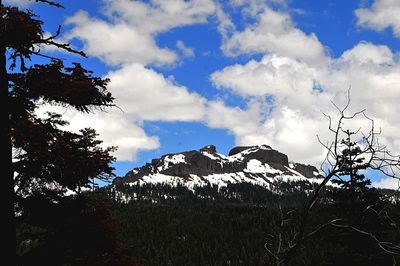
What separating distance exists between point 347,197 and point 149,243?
122973mm

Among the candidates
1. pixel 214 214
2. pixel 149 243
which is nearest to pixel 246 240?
pixel 149 243

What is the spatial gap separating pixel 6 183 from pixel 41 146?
4.20 ft

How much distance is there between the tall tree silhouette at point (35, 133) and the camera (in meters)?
7.96

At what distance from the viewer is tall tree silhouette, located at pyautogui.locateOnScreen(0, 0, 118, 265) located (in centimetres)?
796

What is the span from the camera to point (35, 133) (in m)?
8.76

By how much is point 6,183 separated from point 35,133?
4.28 ft

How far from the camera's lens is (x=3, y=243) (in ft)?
24.7

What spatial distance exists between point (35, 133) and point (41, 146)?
13.2 inches

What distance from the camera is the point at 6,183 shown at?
787 cm

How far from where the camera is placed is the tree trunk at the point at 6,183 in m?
7.54

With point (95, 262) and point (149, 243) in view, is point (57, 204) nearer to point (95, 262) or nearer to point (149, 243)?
point (95, 262)

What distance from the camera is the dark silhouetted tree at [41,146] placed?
316 inches

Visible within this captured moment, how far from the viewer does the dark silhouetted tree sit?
8016mm

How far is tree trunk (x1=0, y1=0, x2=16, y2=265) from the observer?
754 cm
